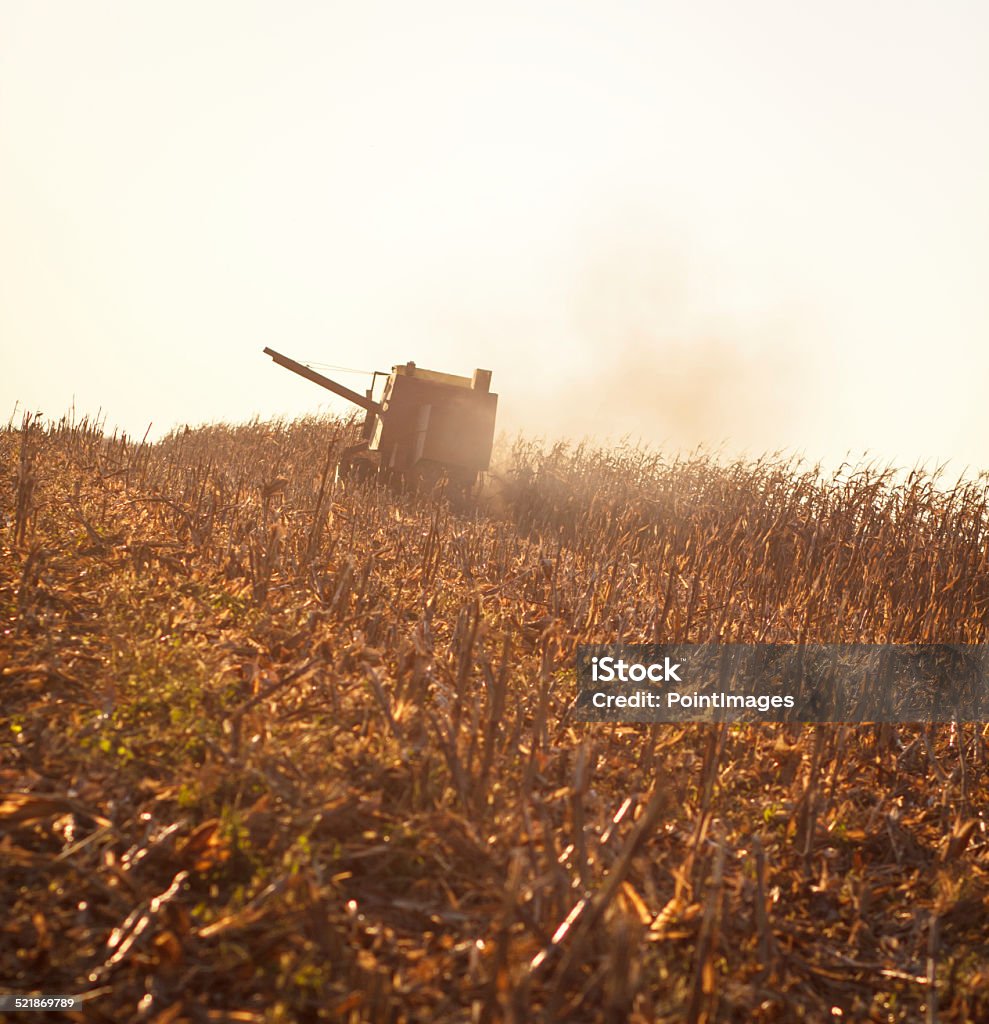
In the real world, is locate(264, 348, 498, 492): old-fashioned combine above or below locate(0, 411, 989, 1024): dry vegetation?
above

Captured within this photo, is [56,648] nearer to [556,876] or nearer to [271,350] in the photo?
[556,876]

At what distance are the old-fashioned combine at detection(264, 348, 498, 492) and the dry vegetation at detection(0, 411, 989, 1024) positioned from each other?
640cm

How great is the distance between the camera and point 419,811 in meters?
2.90

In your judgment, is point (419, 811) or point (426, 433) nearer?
point (419, 811)

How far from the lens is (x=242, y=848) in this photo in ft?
8.41

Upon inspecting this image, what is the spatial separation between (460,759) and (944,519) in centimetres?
627

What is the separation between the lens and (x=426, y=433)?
12.4 metres

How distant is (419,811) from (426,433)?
971cm

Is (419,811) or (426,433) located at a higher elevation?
(426,433)

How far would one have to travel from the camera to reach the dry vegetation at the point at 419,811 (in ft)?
7.18

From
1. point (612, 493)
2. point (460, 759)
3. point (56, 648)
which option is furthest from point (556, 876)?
point (612, 493)

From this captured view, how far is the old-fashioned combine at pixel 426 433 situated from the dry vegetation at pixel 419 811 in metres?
6.40

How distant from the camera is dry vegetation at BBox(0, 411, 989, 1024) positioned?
2188 mm

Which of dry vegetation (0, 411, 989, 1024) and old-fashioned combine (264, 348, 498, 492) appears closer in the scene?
dry vegetation (0, 411, 989, 1024)
